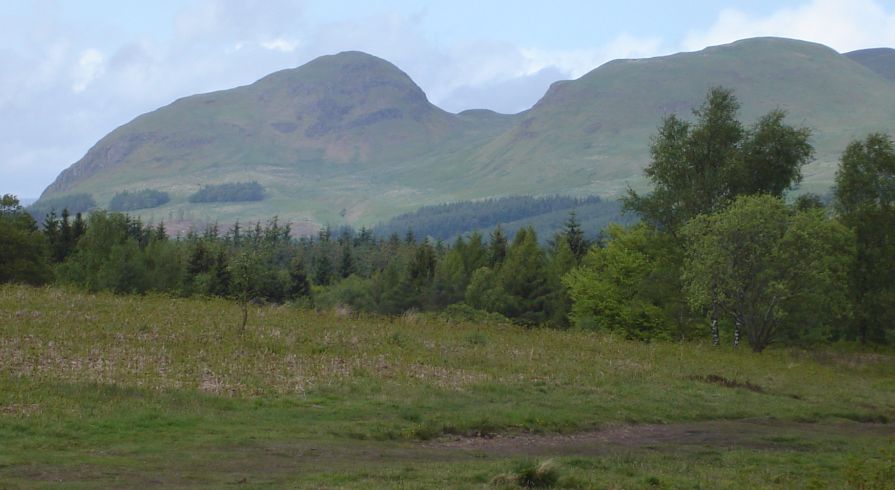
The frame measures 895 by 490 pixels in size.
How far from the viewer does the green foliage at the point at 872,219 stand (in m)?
60.9

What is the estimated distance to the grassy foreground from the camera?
16047 mm

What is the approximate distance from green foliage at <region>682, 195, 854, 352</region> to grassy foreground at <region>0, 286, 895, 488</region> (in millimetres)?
9764

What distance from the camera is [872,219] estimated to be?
61.6 metres

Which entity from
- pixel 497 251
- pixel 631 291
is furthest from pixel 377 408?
pixel 497 251

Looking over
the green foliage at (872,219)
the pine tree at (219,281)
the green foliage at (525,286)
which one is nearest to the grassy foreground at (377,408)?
the green foliage at (872,219)

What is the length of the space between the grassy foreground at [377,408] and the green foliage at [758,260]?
9.76 metres

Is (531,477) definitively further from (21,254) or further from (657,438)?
(21,254)

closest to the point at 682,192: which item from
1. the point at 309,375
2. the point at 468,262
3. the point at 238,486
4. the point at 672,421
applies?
the point at 672,421

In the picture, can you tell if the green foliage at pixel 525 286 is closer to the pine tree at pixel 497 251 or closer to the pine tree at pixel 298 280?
the pine tree at pixel 497 251

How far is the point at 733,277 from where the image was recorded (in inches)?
1799

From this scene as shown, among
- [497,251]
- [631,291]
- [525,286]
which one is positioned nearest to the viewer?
[631,291]

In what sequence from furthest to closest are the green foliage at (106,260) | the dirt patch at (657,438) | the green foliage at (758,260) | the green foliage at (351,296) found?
the green foliage at (351,296), the green foliage at (106,260), the green foliage at (758,260), the dirt patch at (657,438)

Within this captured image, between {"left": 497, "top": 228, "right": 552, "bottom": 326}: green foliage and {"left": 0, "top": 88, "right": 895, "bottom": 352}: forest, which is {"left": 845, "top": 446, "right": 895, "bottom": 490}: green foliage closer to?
{"left": 0, "top": 88, "right": 895, "bottom": 352}: forest

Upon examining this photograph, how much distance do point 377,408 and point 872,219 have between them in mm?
51912
